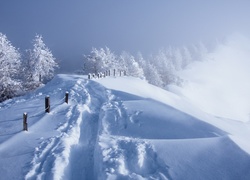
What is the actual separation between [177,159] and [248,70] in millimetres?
117830

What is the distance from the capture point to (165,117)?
48.0 ft

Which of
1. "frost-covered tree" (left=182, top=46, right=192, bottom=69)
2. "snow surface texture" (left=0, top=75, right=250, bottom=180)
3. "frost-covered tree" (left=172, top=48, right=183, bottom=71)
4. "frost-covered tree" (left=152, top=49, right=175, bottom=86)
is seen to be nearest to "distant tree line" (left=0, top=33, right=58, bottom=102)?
"snow surface texture" (left=0, top=75, right=250, bottom=180)

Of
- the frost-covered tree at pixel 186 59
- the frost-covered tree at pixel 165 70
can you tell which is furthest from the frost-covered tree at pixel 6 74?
the frost-covered tree at pixel 186 59

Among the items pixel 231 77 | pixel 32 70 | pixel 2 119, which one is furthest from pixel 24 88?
pixel 231 77

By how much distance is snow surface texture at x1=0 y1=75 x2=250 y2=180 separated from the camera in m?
8.79

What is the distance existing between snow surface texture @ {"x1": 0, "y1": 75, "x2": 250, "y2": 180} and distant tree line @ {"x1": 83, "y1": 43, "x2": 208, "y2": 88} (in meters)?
50.2

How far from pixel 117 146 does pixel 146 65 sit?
78552 millimetres

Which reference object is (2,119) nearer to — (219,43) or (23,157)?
(23,157)

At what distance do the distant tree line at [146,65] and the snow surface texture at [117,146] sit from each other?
165 feet

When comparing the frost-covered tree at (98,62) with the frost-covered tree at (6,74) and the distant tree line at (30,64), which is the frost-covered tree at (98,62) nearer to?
the distant tree line at (30,64)

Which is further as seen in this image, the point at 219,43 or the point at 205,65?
the point at 219,43

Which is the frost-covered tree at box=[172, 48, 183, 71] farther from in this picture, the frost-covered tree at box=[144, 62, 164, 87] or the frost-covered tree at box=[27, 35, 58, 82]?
the frost-covered tree at box=[27, 35, 58, 82]

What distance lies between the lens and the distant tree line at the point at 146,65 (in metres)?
65.9

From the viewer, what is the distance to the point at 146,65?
289 ft
